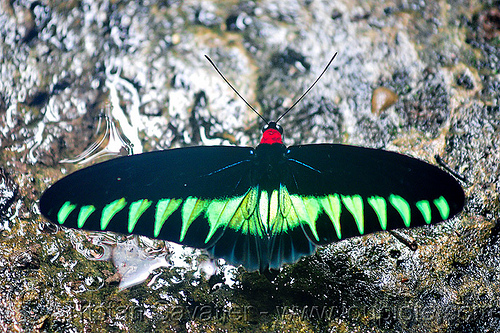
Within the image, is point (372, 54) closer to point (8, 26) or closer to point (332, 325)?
point (332, 325)

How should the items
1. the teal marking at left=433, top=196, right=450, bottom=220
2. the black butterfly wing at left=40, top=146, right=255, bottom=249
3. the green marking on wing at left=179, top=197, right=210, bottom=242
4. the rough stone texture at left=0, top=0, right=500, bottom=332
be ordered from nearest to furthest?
1. the teal marking at left=433, top=196, right=450, bottom=220
2. the black butterfly wing at left=40, top=146, right=255, bottom=249
3. the green marking on wing at left=179, top=197, right=210, bottom=242
4. the rough stone texture at left=0, top=0, right=500, bottom=332

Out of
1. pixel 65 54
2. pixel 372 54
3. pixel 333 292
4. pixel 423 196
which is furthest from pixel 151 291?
pixel 372 54

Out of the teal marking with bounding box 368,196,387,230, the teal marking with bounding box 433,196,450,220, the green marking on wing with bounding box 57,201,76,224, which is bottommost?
the green marking on wing with bounding box 57,201,76,224

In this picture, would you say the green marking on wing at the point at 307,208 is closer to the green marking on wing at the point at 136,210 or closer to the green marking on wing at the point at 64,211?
the green marking on wing at the point at 136,210

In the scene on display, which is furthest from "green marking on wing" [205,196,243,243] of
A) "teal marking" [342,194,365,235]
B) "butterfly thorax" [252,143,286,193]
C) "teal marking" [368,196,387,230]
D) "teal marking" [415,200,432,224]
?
"teal marking" [415,200,432,224]

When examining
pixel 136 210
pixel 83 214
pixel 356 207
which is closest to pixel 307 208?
pixel 356 207

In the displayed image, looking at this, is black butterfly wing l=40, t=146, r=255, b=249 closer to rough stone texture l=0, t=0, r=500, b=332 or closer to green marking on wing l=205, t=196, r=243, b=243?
green marking on wing l=205, t=196, r=243, b=243
